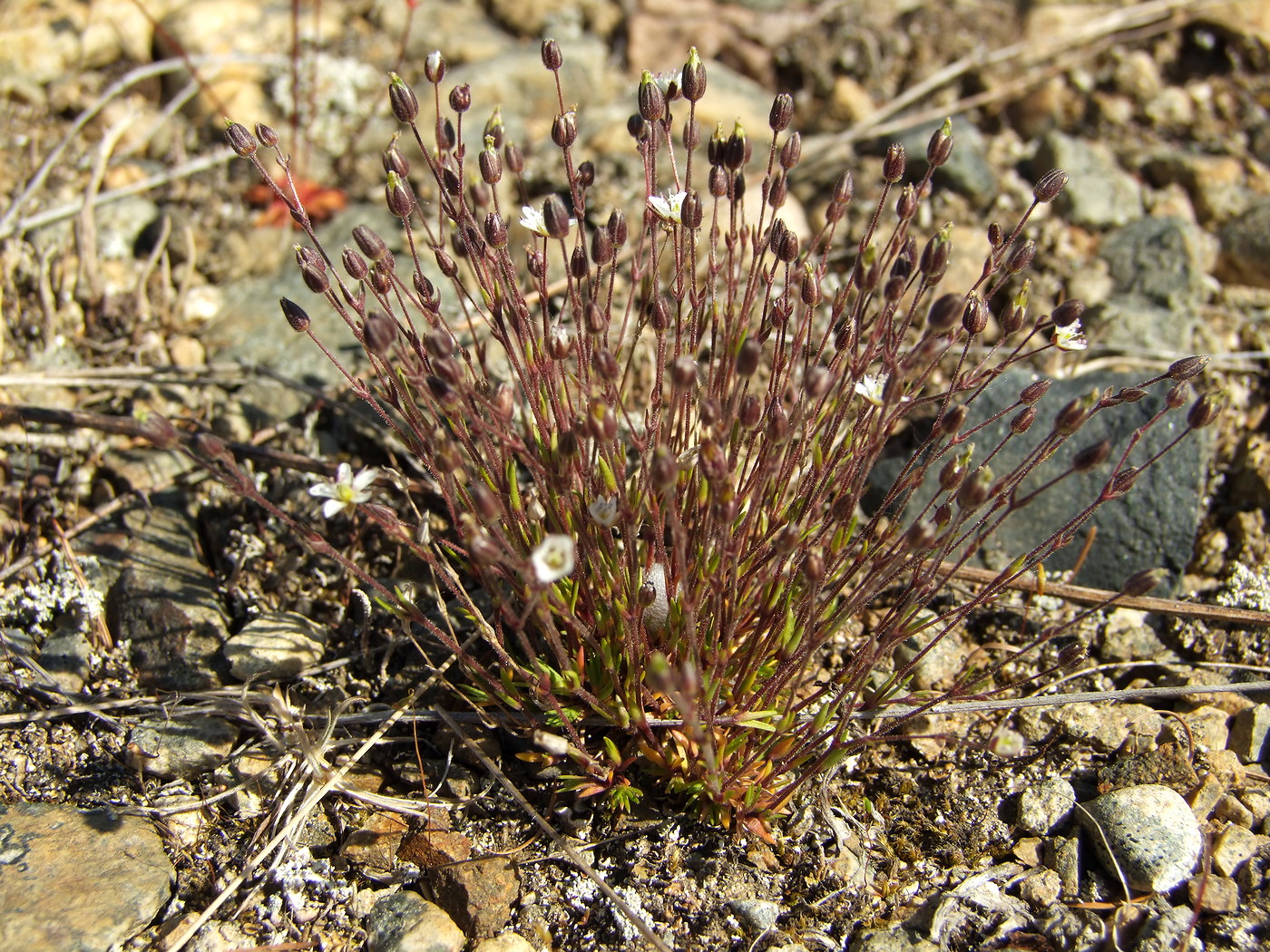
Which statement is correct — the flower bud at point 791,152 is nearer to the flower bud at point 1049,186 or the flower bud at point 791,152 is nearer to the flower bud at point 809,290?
the flower bud at point 809,290

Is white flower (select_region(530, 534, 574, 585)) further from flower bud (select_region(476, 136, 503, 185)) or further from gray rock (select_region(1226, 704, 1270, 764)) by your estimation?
gray rock (select_region(1226, 704, 1270, 764))

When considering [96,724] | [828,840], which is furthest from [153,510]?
[828,840]

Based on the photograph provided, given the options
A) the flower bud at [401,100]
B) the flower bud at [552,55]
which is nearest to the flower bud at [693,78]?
the flower bud at [552,55]

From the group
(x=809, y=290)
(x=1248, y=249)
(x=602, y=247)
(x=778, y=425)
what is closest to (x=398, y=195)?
(x=602, y=247)

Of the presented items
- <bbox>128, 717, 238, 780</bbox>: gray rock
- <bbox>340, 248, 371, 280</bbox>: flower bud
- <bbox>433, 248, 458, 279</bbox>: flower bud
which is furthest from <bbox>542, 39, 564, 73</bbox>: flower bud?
<bbox>128, 717, 238, 780</bbox>: gray rock

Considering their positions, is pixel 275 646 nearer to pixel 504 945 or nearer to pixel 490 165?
pixel 504 945

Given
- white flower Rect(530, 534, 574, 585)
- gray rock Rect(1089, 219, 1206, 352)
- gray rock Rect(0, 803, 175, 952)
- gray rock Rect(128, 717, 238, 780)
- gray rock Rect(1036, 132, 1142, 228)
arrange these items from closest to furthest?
1. white flower Rect(530, 534, 574, 585)
2. gray rock Rect(0, 803, 175, 952)
3. gray rock Rect(128, 717, 238, 780)
4. gray rock Rect(1089, 219, 1206, 352)
5. gray rock Rect(1036, 132, 1142, 228)
